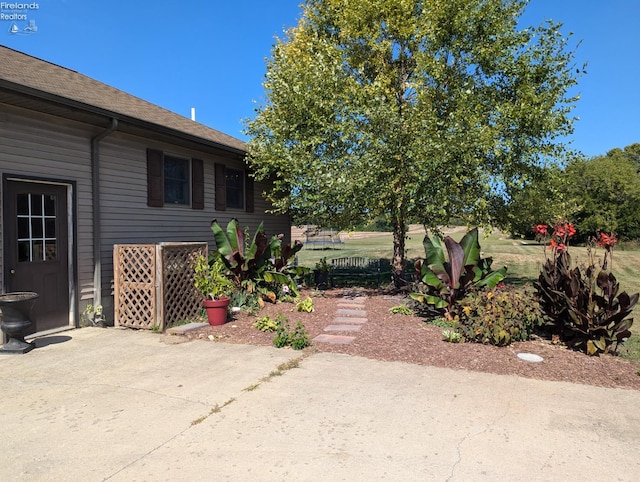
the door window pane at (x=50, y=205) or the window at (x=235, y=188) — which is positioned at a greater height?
the window at (x=235, y=188)

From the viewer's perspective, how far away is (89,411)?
4.11 metres

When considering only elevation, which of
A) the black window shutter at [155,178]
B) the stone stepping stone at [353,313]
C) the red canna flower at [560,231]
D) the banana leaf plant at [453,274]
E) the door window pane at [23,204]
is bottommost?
the stone stepping stone at [353,313]

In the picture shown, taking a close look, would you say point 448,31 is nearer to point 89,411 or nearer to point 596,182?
point 89,411

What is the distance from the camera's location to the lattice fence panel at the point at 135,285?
757 centimetres

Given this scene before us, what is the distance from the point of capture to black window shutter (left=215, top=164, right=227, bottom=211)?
1136 cm

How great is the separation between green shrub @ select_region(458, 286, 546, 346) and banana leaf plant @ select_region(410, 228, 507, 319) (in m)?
0.60

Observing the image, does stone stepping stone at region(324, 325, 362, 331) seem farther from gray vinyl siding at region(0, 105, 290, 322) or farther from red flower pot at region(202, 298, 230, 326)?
gray vinyl siding at region(0, 105, 290, 322)

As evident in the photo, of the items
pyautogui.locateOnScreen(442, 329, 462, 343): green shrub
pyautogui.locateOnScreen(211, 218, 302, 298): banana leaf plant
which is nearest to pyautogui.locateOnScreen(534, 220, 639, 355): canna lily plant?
pyautogui.locateOnScreen(442, 329, 462, 343): green shrub

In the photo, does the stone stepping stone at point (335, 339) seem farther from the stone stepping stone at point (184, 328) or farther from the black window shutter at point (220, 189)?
the black window shutter at point (220, 189)

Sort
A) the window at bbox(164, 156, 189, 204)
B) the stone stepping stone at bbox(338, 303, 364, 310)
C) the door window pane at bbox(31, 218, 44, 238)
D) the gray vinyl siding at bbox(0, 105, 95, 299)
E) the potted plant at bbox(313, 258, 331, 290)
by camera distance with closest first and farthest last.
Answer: the gray vinyl siding at bbox(0, 105, 95, 299)
the door window pane at bbox(31, 218, 44, 238)
the stone stepping stone at bbox(338, 303, 364, 310)
the window at bbox(164, 156, 189, 204)
the potted plant at bbox(313, 258, 331, 290)

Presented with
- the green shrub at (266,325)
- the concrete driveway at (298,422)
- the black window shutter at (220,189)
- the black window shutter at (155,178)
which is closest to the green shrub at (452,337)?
the concrete driveway at (298,422)

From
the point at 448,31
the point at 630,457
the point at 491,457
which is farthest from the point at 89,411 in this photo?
the point at 448,31

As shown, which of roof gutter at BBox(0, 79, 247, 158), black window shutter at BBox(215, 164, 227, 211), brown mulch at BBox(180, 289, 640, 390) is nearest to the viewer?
brown mulch at BBox(180, 289, 640, 390)

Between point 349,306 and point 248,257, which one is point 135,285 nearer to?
point 248,257
